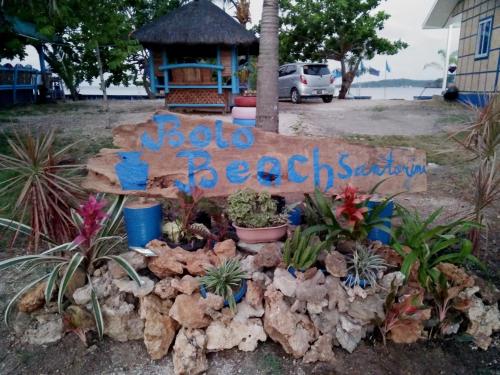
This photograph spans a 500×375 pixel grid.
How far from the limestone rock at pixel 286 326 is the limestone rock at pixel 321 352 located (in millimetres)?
37

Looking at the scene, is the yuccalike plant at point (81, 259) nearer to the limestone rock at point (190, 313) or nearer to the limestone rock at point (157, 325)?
the limestone rock at point (157, 325)

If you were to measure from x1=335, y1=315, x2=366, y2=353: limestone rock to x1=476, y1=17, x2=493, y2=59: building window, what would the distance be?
43.1 ft

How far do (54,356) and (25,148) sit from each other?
4.67 ft

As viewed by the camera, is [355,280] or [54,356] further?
[355,280]

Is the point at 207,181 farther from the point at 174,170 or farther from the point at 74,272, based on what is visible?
the point at 74,272

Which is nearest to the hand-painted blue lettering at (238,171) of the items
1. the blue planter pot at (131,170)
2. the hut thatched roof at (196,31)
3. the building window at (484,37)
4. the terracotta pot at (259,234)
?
the terracotta pot at (259,234)

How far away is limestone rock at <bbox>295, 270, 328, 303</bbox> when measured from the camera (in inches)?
93.5

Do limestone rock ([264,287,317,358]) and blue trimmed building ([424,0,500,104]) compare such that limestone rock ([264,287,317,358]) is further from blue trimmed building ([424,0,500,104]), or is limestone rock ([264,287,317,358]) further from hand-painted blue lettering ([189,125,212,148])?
blue trimmed building ([424,0,500,104])

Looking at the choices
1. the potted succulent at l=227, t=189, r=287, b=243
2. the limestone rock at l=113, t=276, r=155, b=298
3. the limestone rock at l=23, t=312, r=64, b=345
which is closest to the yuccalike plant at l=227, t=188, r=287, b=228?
the potted succulent at l=227, t=189, r=287, b=243

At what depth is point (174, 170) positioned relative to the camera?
2.94 metres

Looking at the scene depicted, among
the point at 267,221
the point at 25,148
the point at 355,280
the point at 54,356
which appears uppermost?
A: the point at 25,148

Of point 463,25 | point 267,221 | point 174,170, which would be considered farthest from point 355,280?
point 463,25

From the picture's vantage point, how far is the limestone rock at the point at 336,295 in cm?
242

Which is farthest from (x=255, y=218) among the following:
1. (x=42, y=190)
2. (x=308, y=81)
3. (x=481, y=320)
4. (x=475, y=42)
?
(x=308, y=81)
